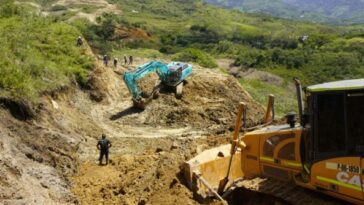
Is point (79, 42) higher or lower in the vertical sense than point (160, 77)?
higher

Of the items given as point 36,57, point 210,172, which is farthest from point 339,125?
point 36,57

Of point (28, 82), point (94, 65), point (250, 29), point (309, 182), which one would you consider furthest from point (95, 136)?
point (250, 29)

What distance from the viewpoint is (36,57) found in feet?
76.3

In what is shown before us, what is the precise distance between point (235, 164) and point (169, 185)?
1608 millimetres

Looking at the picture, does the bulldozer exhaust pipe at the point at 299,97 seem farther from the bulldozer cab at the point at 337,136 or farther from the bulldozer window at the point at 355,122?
the bulldozer window at the point at 355,122

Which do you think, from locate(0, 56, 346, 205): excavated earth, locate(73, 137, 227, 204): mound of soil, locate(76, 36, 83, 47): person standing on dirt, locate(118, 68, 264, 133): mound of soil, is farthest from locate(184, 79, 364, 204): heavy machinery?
locate(76, 36, 83, 47): person standing on dirt

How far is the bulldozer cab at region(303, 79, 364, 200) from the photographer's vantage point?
815cm

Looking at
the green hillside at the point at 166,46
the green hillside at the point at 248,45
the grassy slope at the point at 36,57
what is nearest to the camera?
the grassy slope at the point at 36,57

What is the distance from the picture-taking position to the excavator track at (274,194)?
31.6 ft

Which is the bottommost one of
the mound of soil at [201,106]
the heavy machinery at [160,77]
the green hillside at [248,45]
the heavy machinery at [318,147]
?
the green hillside at [248,45]

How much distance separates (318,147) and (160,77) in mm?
19244

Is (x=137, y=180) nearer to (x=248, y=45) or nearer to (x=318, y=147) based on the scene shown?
(x=318, y=147)

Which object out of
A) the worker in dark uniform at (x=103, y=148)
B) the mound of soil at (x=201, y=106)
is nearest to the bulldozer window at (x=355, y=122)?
the worker in dark uniform at (x=103, y=148)

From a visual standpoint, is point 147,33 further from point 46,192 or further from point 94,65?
point 46,192
